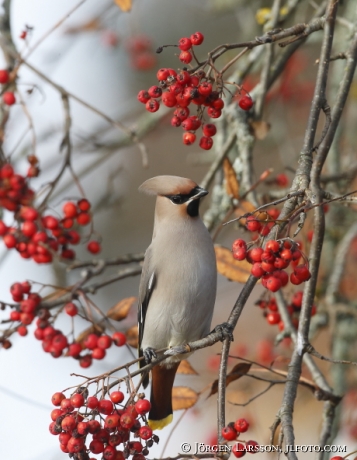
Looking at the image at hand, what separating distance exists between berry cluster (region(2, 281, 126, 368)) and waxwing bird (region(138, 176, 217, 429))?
21cm

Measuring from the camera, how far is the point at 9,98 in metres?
2.98

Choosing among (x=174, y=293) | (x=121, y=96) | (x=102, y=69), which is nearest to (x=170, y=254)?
(x=174, y=293)

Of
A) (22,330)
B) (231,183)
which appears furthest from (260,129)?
(22,330)

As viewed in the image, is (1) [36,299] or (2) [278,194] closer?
(1) [36,299]

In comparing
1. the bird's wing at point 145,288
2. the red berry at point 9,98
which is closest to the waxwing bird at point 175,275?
the bird's wing at point 145,288

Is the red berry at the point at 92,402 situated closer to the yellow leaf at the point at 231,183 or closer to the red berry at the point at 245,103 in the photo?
the red berry at the point at 245,103

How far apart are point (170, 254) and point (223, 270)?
0.29 m

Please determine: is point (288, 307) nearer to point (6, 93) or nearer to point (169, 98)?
point (169, 98)

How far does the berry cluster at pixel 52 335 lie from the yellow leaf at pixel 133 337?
9 cm

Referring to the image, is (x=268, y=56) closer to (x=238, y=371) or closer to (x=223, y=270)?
(x=223, y=270)

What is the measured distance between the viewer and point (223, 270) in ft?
8.77

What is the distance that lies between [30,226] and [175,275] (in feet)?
2.09

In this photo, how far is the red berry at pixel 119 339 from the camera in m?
2.75

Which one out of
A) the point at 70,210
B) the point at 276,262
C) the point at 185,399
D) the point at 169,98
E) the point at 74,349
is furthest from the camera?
the point at 70,210
